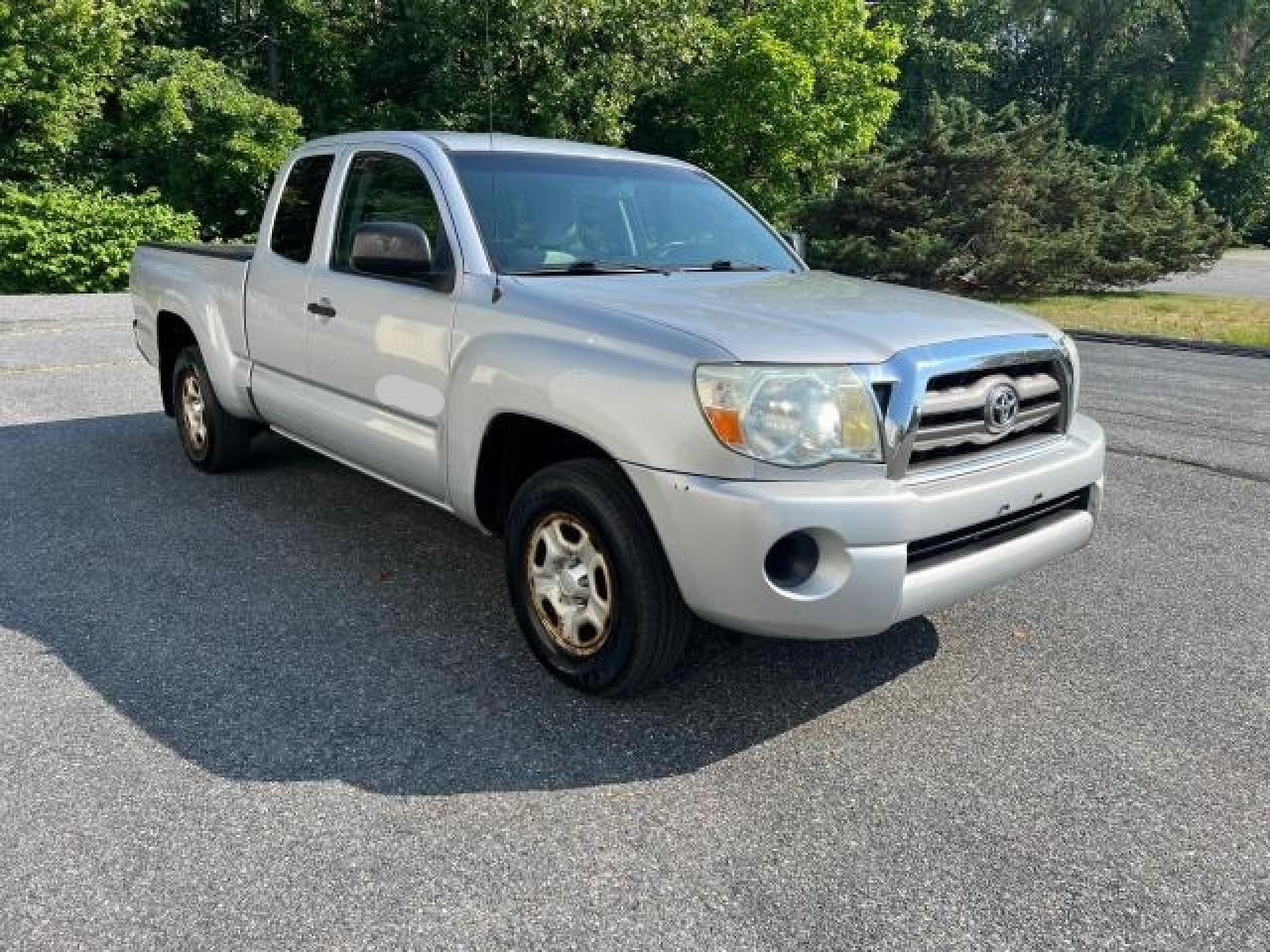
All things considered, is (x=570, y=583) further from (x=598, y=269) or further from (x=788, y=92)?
(x=788, y=92)

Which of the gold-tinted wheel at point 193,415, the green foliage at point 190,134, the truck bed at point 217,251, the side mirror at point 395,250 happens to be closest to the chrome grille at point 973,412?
the side mirror at point 395,250

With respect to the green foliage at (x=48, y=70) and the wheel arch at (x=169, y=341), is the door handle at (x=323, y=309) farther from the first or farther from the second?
the green foliage at (x=48, y=70)

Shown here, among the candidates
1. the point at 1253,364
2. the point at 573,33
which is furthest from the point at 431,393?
the point at 573,33

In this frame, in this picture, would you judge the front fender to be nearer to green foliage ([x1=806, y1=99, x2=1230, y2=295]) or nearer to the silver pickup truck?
the silver pickup truck

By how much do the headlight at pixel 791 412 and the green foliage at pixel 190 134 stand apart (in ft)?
73.7

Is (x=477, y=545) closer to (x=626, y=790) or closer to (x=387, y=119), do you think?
(x=626, y=790)

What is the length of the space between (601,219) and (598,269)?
0.44m

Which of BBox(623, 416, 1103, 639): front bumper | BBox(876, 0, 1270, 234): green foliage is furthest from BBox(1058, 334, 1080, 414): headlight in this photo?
BBox(876, 0, 1270, 234): green foliage

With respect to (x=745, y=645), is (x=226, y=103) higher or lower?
higher

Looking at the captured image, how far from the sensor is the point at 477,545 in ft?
16.0

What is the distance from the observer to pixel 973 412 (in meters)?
3.24

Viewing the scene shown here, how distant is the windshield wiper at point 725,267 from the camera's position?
13.8ft

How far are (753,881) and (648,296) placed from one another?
187 cm

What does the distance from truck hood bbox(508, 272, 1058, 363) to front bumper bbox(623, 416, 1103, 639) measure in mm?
396
